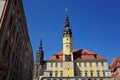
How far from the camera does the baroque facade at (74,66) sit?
55731 mm

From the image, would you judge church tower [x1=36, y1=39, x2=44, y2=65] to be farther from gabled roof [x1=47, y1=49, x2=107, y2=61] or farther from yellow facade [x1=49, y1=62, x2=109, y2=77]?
yellow facade [x1=49, y1=62, x2=109, y2=77]

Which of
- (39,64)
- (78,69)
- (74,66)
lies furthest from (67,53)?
(39,64)

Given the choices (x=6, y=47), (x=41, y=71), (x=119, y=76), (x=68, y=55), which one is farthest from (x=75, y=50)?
(x=6, y=47)

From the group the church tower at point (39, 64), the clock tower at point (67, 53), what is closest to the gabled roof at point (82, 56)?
the clock tower at point (67, 53)

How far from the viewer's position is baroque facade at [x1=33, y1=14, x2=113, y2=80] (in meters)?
55.7

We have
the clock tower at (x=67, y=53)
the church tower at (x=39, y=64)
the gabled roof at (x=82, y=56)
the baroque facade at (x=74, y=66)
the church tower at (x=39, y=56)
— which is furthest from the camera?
the church tower at (x=39, y=56)

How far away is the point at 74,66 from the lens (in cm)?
5903

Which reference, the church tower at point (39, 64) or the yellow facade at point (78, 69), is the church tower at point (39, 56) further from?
the yellow facade at point (78, 69)

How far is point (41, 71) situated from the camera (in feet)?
279

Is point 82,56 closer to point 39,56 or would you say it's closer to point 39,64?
point 39,64

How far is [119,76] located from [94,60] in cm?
1287

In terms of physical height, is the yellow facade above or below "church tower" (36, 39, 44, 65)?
below

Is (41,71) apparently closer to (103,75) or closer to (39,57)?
(39,57)

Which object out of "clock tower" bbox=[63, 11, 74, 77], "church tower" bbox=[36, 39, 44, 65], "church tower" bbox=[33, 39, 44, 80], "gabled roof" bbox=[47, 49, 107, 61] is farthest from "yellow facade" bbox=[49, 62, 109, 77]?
"church tower" bbox=[36, 39, 44, 65]
